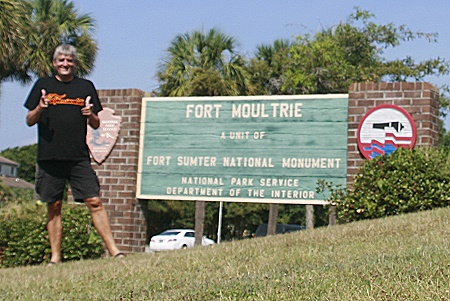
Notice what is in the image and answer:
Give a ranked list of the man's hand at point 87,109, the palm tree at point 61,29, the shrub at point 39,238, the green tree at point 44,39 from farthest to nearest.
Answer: the palm tree at point 61,29 < the green tree at point 44,39 < the shrub at point 39,238 < the man's hand at point 87,109

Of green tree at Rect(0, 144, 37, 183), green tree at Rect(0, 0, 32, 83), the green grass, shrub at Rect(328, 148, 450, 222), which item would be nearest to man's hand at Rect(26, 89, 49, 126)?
the green grass

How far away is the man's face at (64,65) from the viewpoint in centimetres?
763

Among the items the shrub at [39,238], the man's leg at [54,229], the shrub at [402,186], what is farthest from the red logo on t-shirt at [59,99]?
the shrub at [402,186]

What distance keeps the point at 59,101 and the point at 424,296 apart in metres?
4.64

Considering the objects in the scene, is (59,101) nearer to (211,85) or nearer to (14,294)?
(14,294)

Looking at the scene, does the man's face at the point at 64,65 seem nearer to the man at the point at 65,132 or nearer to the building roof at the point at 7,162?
the man at the point at 65,132

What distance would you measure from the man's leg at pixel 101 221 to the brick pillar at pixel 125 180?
3873 millimetres

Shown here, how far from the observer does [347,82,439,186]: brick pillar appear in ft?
33.7

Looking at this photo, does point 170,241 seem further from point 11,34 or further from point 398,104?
point 398,104

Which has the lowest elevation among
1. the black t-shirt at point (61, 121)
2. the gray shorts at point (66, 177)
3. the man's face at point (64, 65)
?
the gray shorts at point (66, 177)

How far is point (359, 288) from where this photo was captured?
443 centimetres

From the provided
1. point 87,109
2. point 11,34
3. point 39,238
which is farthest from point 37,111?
point 11,34

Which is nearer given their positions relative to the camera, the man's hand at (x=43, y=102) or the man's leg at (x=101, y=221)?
the man's hand at (x=43, y=102)

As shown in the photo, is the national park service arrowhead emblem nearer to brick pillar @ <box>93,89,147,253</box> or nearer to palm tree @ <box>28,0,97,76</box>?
brick pillar @ <box>93,89,147,253</box>
